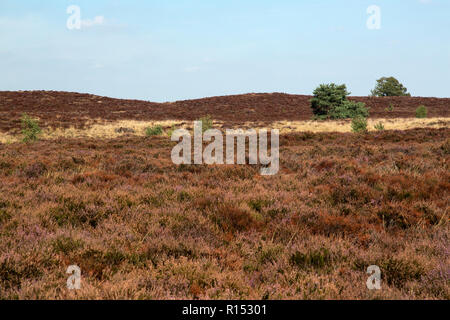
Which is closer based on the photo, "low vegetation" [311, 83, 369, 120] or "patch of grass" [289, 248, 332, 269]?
"patch of grass" [289, 248, 332, 269]

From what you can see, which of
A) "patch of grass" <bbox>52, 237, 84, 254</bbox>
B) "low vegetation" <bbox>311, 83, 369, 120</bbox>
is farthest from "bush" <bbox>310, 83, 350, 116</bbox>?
"patch of grass" <bbox>52, 237, 84, 254</bbox>

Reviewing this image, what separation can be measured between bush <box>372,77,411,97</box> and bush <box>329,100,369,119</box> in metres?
49.1

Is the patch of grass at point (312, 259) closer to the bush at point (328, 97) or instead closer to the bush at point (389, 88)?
the bush at point (328, 97)

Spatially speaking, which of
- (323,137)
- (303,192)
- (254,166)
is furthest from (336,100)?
(303,192)

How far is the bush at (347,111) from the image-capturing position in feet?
113

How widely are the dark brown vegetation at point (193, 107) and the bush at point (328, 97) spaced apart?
4.54 meters

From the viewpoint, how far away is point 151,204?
241 inches

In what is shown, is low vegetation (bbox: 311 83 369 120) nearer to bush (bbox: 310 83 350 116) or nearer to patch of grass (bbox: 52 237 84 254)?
bush (bbox: 310 83 350 116)

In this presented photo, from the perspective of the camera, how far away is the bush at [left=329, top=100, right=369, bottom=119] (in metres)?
34.4

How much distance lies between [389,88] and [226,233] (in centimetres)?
8445

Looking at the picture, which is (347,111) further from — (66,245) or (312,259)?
(66,245)

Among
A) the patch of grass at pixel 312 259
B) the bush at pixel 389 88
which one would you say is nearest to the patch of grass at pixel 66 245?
the patch of grass at pixel 312 259

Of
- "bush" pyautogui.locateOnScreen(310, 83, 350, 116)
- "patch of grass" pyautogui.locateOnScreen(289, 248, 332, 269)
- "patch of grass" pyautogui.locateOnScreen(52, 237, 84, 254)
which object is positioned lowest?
"patch of grass" pyautogui.locateOnScreen(289, 248, 332, 269)
